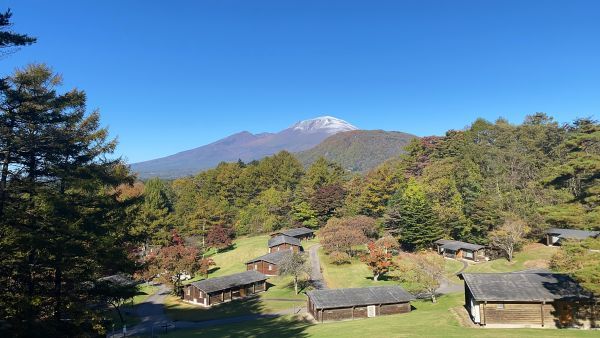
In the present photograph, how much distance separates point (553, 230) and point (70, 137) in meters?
60.3

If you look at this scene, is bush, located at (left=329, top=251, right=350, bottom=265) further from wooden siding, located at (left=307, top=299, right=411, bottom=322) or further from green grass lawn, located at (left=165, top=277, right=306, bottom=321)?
wooden siding, located at (left=307, top=299, right=411, bottom=322)

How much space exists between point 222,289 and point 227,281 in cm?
196

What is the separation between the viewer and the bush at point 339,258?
54000 millimetres

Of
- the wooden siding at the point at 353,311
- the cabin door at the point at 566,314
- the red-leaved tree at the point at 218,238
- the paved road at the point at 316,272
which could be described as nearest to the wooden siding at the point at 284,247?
the paved road at the point at 316,272

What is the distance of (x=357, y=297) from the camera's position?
35.1 metres

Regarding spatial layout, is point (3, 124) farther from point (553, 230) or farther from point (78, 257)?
point (553, 230)

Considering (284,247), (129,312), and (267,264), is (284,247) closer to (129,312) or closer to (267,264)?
(267,264)

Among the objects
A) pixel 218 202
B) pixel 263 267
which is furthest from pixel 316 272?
pixel 218 202

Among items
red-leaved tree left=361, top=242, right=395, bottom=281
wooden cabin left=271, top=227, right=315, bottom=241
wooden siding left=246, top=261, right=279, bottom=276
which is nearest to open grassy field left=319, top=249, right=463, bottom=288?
red-leaved tree left=361, top=242, right=395, bottom=281

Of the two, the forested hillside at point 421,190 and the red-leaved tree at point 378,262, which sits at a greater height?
the forested hillside at point 421,190

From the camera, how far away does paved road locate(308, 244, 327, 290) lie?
157ft

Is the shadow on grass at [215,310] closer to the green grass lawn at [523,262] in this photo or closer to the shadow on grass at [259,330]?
the shadow on grass at [259,330]

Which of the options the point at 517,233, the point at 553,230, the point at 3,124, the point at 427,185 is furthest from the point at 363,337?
the point at 427,185

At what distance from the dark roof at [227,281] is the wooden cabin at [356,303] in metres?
13.3
